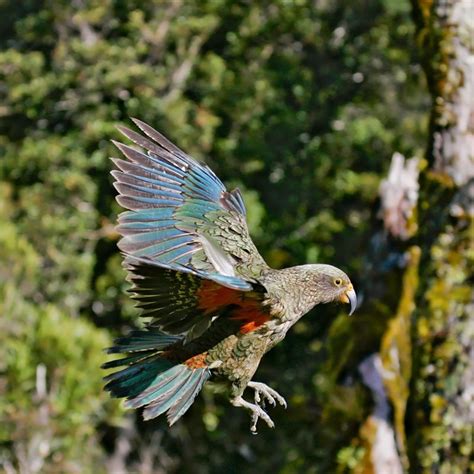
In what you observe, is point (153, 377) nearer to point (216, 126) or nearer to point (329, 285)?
point (329, 285)

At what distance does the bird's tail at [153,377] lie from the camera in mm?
4047

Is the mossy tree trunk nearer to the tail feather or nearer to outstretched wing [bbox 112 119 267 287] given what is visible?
outstretched wing [bbox 112 119 267 287]

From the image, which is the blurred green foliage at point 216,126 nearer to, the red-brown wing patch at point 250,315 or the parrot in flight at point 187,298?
the parrot in flight at point 187,298

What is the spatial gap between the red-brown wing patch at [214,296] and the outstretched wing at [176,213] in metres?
0.08

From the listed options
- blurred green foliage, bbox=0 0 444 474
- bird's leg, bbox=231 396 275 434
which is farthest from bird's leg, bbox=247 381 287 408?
blurred green foliage, bbox=0 0 444 474

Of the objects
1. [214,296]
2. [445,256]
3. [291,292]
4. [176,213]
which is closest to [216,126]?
[445,256]

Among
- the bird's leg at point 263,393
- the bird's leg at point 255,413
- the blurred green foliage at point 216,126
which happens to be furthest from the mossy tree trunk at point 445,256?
the blurred green foliage at point 216,126

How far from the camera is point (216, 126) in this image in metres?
13.8

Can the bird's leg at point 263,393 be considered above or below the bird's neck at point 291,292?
below

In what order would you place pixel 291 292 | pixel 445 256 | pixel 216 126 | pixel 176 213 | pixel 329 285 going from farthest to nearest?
pixel 216 126
pixel 445 256
pixel 176 213
pixel 329 285
pixel 291 292

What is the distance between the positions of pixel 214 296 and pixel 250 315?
0.60 ft

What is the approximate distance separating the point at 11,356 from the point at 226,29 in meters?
5.37

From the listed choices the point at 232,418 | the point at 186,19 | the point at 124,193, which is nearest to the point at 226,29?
the point at 186,19

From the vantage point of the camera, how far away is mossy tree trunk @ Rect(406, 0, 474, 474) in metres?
6.39
